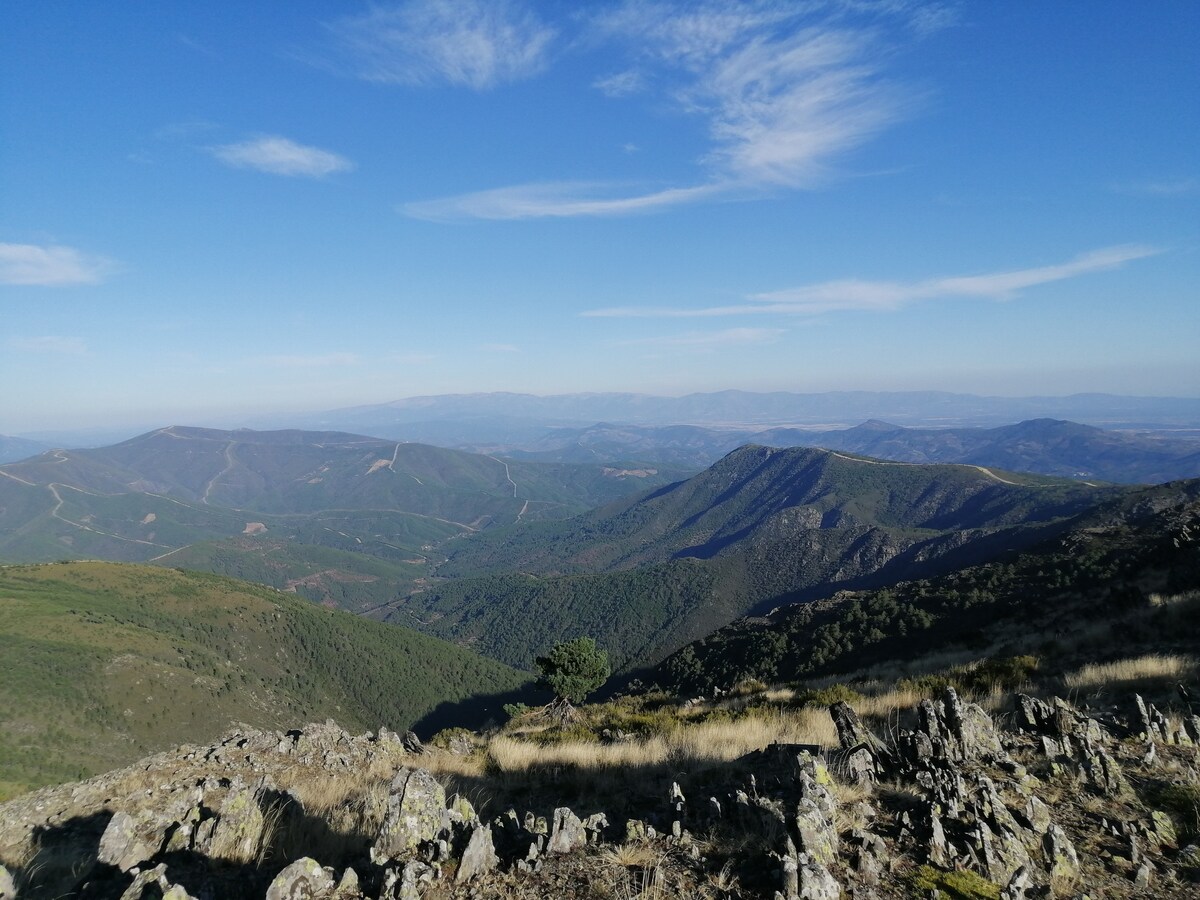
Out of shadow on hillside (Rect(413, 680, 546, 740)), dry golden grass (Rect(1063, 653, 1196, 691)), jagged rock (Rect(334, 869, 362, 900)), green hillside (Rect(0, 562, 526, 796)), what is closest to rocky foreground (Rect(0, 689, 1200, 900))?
jagged rock (Rect(334, 869, 362, 900))

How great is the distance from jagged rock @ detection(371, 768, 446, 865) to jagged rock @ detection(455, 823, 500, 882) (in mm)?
763

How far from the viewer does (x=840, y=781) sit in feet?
22.9

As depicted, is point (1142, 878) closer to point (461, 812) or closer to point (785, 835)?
point (785, 835)

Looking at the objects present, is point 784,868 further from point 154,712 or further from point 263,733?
point 154,712

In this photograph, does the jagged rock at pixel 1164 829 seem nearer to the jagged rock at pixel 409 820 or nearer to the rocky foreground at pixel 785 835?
the rocky foreground at pixel 785 835

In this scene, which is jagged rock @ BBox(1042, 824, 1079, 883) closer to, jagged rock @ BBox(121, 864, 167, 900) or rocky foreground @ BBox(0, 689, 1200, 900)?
rocky foreground @ BBox(0, 689, 1200, 900)

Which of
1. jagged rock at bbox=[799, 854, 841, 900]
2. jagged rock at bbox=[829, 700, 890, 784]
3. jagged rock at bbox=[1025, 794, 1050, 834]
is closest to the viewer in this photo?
jagged rock at bbox=[799, 854, 841, 900]

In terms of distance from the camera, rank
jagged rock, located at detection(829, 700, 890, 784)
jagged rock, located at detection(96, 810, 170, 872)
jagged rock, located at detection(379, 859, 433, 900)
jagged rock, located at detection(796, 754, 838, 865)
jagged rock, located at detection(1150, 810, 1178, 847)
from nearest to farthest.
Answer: jagged rock, located at detection(379, 859, 433, 900), jagged rock, located at detection(796, 754, 838, 865), jagged rock, located at detection(1150, 810, 1178, 847), jagged rock, located at detection(96, 810, 170, 872), jagged rock, located at detection(829, 700, 890, 784)

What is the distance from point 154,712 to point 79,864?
130170 millimetres

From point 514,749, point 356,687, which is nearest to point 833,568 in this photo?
point 356,687

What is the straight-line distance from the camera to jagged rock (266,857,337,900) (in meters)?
4.97

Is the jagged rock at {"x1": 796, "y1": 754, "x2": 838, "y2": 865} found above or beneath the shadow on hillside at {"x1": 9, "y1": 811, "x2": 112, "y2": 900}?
above

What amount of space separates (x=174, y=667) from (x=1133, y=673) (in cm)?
15251

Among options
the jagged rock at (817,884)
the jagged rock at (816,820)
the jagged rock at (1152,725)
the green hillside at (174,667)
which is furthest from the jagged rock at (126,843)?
the green hillside at (174,667)
